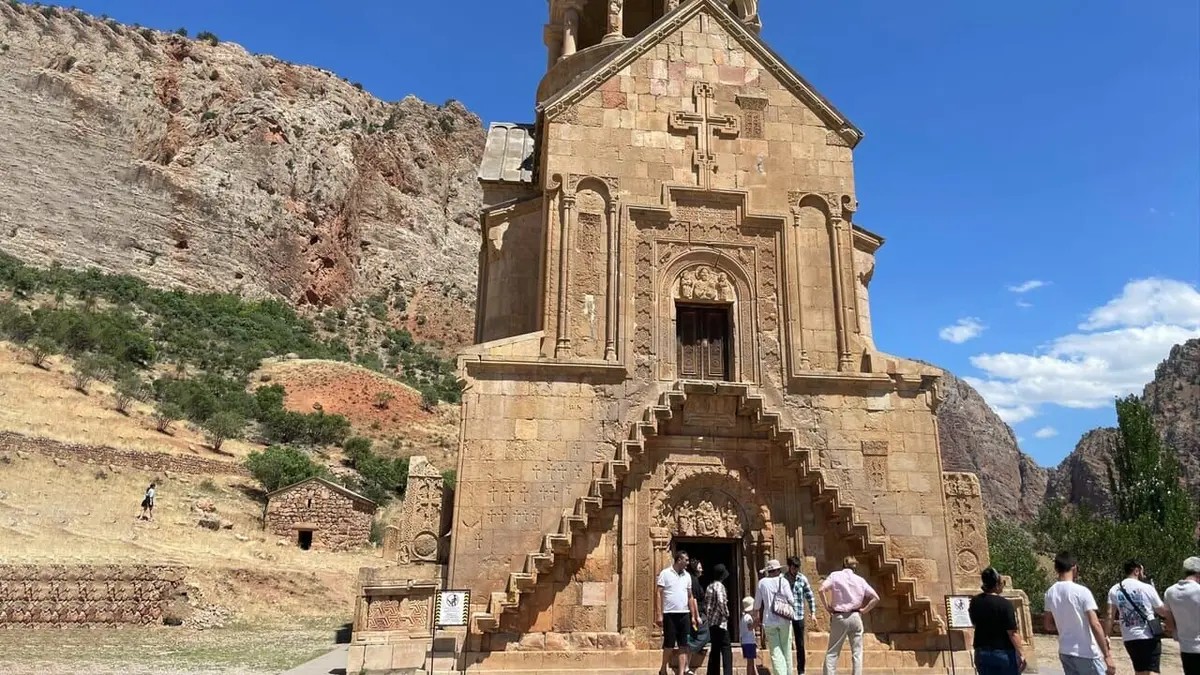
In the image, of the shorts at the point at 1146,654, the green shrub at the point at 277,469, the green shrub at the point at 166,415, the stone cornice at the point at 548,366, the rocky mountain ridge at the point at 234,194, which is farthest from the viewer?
the rocky mountain ridge at the point at 234,194

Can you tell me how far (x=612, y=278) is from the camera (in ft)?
43.5

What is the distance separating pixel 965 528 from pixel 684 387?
5.22 metres

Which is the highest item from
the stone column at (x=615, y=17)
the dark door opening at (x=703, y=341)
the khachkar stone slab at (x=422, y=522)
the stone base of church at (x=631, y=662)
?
the stone column at (x=615, y=17)

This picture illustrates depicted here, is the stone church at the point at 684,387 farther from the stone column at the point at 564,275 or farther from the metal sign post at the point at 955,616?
the metal sign post at the point at 955,616

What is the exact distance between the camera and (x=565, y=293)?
13.1 metres

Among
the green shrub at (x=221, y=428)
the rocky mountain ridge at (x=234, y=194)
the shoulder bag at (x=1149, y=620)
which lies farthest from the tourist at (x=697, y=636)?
the rocky mountain ridge at (x=234, y=194)

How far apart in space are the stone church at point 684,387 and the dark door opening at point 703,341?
35 mm

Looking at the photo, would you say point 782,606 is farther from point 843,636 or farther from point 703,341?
point 703,341

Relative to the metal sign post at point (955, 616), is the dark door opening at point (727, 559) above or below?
above

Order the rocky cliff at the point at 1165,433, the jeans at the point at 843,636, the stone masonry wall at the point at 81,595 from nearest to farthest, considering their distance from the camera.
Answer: the jeans at the point at 843,636 < the stone masonry wall at the point at 81,595 < the rocky cliff at the point at 1165,433

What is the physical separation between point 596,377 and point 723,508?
288cm

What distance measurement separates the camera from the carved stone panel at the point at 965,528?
41.9ft

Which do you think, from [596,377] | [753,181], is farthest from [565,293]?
[753,181]

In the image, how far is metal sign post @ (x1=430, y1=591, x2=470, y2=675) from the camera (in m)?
10.9
